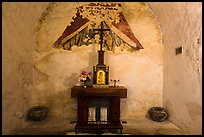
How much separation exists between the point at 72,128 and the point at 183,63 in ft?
8.99

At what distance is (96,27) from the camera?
5.19 metres

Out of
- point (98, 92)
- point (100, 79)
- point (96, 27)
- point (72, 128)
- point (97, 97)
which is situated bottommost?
point (72, 128)

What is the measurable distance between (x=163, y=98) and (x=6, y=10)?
4178 mm

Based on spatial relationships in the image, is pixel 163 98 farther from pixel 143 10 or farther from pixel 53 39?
pixel 53 39

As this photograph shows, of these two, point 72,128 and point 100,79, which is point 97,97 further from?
point 72,128

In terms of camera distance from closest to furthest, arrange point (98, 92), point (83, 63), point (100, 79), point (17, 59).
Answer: point (98, 92) < point (17, 59) < point (100, 79) < point (83, 63)

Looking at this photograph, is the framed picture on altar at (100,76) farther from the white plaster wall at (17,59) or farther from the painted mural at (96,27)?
the white plaster wall at (17,59)

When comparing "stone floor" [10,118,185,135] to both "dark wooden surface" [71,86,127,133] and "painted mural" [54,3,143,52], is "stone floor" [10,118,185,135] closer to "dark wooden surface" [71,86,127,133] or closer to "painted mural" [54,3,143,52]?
"dark wooden surface" [71,86,127,133]

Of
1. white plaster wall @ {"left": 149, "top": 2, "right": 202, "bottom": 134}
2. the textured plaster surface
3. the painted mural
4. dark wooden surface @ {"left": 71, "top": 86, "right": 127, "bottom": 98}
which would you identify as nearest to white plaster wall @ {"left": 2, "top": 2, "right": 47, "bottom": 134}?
the textured plaster surface

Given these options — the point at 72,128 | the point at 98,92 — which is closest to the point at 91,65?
the point at 98,92

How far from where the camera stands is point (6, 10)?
362cm

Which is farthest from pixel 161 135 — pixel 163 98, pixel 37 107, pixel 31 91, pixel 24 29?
pixel 24 29

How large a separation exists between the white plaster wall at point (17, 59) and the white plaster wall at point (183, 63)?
10.3ft

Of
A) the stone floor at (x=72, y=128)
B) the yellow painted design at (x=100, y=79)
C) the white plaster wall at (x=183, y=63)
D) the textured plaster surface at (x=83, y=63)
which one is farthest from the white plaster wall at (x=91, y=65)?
the yellow painted design at (x=100, y=79)
